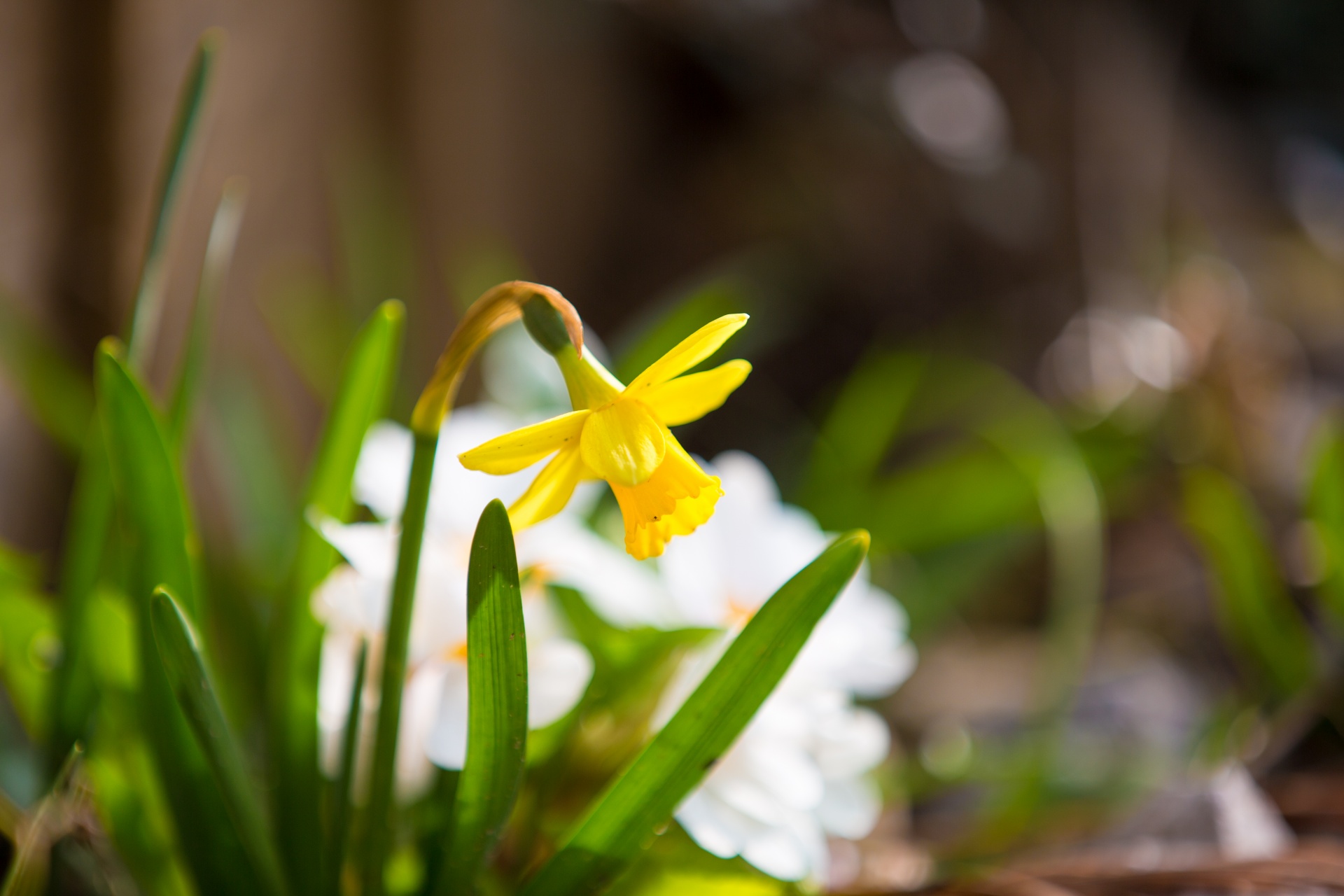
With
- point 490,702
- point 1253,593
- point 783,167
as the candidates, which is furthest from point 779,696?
point 783,167

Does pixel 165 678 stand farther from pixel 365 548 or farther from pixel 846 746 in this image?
pixel 846 746

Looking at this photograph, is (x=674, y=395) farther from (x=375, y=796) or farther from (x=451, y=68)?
(x=451, y=68)

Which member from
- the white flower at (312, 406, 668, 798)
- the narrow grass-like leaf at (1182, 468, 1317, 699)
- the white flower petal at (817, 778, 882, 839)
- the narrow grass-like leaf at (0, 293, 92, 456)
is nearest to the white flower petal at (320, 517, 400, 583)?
the white flower at (312, 406, 668, 798)

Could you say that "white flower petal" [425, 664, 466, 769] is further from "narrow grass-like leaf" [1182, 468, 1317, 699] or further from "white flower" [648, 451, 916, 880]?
"narrow grass-like leaf" [1182, 468, 1317, 699]

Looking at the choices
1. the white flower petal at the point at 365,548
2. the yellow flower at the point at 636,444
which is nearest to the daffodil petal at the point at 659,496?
the yellow flower at the point at 636,444

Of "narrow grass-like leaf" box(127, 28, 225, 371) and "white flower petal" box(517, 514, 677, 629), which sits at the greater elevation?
"narrow grass-like leaf" box(127, 28, 225, 371)

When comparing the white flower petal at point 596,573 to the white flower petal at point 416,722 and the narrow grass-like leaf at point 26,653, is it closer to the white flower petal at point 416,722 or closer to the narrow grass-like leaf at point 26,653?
the white flower petal at point 416,722
